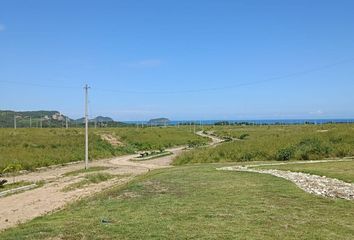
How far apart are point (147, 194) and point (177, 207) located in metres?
4.22

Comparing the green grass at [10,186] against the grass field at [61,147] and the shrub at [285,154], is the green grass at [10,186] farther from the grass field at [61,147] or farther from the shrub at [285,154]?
the shrub at [285,154]

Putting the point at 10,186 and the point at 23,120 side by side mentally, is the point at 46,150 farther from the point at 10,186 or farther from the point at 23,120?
the point at 23,120

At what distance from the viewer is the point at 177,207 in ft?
46.8

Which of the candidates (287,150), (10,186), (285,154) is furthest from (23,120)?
(10,186)

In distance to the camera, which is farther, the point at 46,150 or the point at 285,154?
the point at 46,150

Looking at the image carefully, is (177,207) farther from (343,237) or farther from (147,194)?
(343,237)

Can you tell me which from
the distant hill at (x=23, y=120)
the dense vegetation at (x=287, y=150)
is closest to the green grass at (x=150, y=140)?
the dense vegetation at (x=287, y=150)

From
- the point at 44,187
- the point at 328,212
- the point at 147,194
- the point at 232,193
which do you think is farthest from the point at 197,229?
the point at 44,187

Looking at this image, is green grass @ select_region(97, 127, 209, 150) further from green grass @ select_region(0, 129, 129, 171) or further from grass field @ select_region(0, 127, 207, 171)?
green grass @ select_region(0, 129, 129, 171)

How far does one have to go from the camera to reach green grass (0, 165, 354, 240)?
34.9 feet

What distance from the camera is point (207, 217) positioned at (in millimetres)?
12500

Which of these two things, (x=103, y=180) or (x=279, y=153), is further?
(x=279, y=153)

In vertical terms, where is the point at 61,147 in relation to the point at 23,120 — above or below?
below

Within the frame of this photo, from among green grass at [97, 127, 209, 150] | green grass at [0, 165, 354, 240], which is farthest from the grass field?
green grass at [0, 165, 354, 240]
